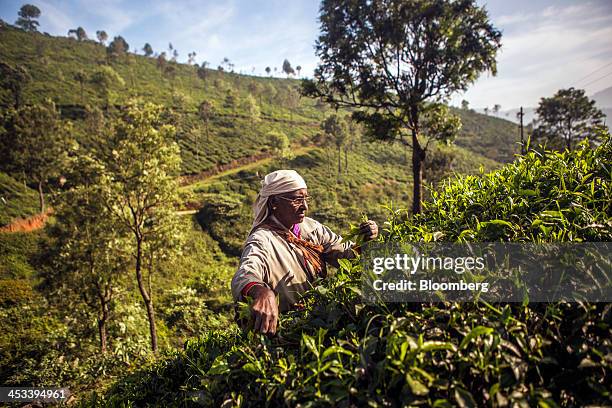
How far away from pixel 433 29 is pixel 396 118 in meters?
3.54

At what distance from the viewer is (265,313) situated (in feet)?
5.70

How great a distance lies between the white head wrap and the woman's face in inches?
1.9

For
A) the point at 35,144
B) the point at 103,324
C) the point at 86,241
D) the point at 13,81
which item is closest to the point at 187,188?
the point at 35,144

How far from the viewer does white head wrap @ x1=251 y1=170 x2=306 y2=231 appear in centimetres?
306

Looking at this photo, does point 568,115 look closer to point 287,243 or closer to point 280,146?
point 280,146

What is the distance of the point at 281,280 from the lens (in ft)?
8.99

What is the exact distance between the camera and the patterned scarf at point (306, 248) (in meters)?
3.05

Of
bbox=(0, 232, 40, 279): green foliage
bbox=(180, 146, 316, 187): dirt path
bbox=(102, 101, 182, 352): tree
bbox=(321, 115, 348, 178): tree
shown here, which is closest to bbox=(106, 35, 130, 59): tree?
bbox=(180, 146, 316, 187): dirt path

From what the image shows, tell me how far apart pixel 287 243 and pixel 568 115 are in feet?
174

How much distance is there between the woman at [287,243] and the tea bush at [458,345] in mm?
732

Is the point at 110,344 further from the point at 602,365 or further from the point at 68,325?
the point at 602,365

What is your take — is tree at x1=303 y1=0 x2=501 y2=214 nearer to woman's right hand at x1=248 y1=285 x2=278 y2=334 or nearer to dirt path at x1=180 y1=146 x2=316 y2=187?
woman's right hand at x1=248 y1=285 x2=278 y2=334

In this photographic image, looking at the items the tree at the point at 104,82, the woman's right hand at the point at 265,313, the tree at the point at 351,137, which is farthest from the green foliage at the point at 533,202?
the tree at the point at 104,82

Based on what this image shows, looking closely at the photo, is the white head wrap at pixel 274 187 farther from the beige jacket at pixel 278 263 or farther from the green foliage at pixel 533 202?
the green foliage at pixel 533 202
